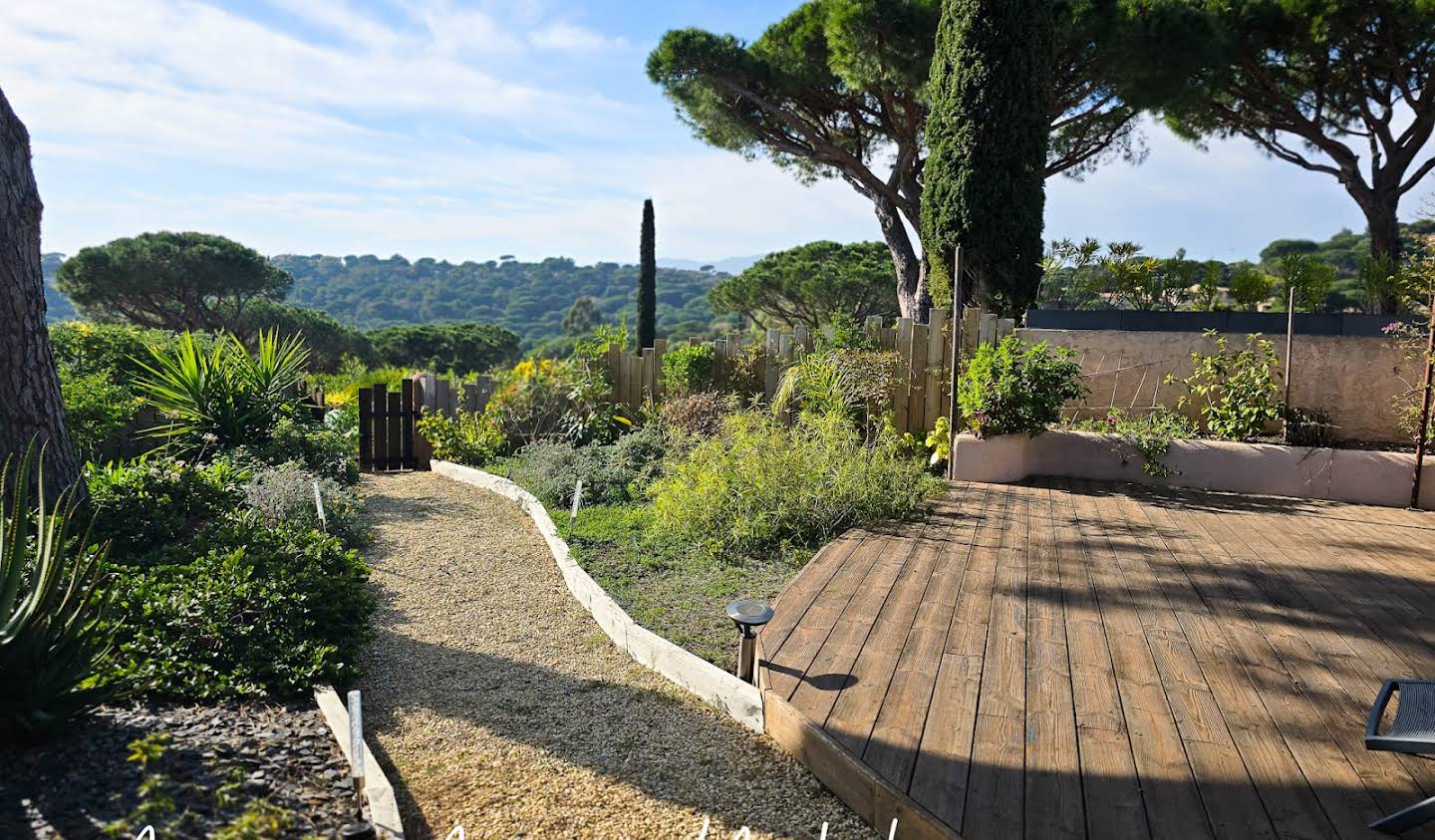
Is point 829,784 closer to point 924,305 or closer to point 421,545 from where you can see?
point 421,545

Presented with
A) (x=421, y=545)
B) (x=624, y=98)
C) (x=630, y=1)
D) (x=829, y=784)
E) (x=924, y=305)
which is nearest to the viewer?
(x=829, y=784)

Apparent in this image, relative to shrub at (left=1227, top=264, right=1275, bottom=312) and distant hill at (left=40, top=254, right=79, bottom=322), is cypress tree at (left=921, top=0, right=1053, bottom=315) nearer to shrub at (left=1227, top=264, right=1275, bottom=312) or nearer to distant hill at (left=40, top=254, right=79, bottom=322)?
shrub at (left=1227, top=264, right=1275, bottom=312)

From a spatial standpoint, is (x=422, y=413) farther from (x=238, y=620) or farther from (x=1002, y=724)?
(x=1002, y=724)

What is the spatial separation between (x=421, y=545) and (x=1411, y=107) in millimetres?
16402

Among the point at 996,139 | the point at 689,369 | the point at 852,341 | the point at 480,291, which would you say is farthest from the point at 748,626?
the point at 480,291

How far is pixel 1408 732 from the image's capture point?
2.07 m

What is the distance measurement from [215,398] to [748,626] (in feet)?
19.4

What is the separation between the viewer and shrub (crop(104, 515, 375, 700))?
271cm

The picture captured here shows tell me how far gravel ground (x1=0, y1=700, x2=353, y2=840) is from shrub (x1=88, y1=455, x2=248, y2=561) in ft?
6.01

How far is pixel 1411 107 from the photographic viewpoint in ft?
43.1

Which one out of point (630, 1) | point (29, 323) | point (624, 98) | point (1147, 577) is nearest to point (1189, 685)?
point (1147, 577)

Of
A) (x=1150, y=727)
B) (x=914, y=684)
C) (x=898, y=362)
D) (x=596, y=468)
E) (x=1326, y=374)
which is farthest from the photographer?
(x=898, y=362)

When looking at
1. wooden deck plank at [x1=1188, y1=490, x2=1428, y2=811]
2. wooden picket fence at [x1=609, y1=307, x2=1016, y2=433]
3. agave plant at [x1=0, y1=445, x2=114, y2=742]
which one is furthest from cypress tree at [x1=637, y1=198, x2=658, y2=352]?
agave plant at [x1=0, y1=445, x2=114, y2=742]

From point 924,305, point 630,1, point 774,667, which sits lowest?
point 774,667
